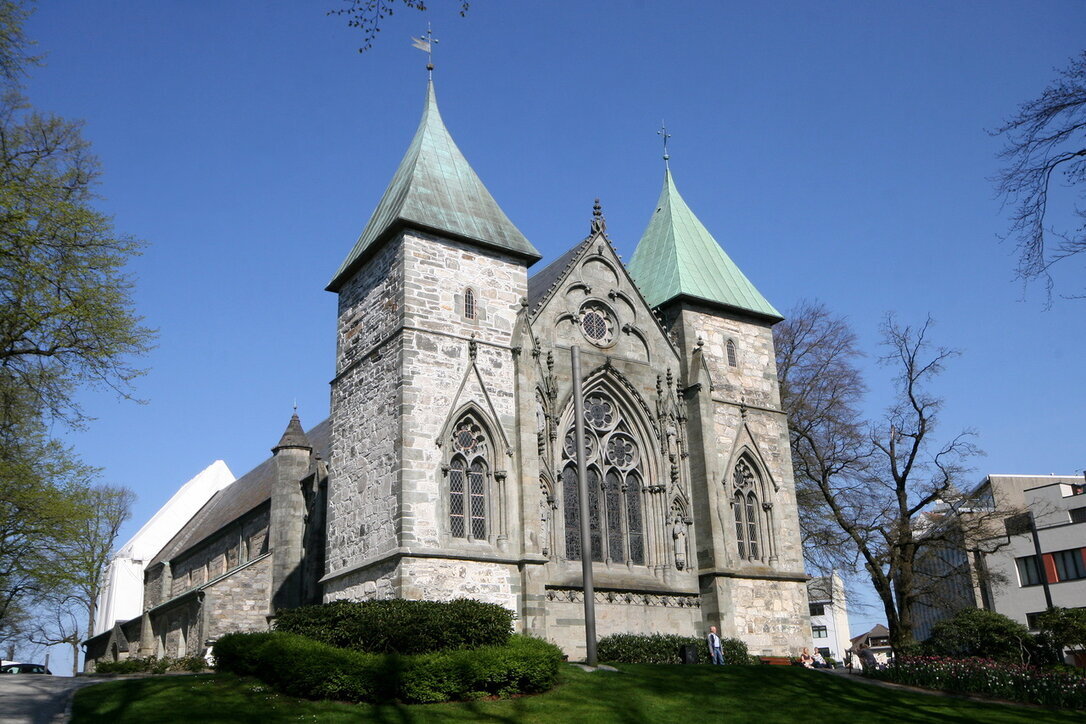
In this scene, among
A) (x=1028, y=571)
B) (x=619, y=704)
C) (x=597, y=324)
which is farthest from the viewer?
(x=1028, y=571)

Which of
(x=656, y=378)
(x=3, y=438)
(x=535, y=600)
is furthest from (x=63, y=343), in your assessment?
(x=656, y=378)

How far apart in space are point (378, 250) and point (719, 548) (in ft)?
40.4

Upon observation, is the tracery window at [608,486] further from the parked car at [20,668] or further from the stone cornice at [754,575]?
the parked car at [20,668]

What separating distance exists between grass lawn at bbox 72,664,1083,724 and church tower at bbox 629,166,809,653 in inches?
210

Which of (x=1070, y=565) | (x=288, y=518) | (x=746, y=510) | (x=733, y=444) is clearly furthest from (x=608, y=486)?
(x=1070, y=565)

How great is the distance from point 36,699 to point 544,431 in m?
13.1

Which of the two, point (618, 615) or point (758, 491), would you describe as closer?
point (618, 615)

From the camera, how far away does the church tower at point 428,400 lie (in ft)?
75.5

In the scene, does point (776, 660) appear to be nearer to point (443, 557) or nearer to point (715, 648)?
point (715, 648)

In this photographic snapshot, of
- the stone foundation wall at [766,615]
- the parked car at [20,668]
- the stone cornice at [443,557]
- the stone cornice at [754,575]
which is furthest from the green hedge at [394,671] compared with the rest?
the parked car at [20,668]

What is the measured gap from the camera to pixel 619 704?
1766cm

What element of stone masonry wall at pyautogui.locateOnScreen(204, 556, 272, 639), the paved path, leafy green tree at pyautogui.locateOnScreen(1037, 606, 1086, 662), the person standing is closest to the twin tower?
the person standing

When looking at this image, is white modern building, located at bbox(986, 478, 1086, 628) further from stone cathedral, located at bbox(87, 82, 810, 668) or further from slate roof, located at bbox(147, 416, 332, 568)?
slate roof, located at bbox(147, 416, 332, 568)

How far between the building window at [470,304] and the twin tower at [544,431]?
0.12ft
